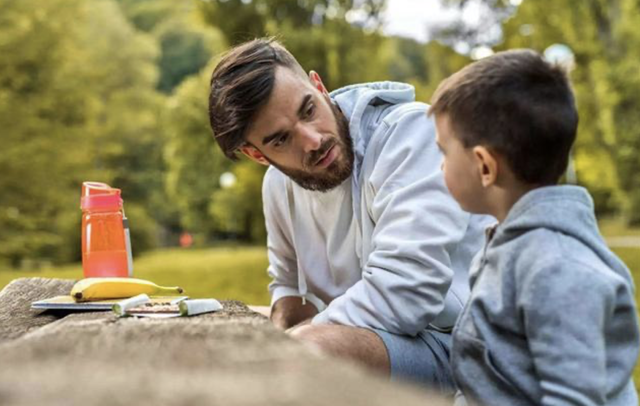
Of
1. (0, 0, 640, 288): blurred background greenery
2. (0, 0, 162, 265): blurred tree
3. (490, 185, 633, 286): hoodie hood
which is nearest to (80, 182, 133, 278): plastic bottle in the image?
(490, 185, 633, 286): hoodie hood

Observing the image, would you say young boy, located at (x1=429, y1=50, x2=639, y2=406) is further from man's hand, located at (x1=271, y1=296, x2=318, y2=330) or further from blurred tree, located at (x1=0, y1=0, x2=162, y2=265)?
blurred tree, located at (x1=0, y1=0, x2=162, y2=265)

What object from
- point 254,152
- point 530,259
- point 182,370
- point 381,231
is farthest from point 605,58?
point 182,370

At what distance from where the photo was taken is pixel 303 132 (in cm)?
275

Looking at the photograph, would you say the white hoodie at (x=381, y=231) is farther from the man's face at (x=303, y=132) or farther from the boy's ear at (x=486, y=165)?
the boy's ear at (x=486, y=165)

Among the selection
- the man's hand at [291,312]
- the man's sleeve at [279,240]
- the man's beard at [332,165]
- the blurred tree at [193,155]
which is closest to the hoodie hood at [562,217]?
the man's beard at [332,165]

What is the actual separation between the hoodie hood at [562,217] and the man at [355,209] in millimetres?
573

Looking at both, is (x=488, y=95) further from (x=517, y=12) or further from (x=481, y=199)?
(x=517, y=12)

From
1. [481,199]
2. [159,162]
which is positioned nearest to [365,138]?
[481,199]

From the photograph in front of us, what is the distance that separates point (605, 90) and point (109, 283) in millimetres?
17287

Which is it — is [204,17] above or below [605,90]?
above

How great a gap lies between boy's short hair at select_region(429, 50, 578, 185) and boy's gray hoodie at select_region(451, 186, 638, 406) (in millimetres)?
65

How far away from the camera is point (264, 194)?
330 centimetres

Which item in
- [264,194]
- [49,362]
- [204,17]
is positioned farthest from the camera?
[204,17]

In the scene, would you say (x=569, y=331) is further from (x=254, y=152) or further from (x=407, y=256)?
(x=254, y=152)
